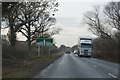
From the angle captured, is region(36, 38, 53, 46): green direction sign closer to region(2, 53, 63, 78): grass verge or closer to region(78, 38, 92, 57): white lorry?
region(78, 38, 92, 57): white lorry

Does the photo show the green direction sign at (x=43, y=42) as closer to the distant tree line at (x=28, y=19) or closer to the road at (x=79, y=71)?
the distant tree line at (x=28, y=19)

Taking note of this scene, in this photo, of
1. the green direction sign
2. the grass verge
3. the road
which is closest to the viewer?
the grass verge

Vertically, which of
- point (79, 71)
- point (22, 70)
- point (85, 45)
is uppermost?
point (85, 45)

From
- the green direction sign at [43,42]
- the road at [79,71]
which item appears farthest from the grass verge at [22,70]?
the green direction sign at [43,42]

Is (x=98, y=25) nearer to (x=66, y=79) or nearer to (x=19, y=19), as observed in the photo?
(x=19, y=19)

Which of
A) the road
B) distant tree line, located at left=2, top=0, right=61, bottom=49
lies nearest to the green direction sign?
distant tree line, located at left=2, top=0, right=61, bottom=49


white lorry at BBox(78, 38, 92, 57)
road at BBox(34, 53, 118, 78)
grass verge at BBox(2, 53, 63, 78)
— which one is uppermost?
white lorry at BBox(78, 38, 92, 57)

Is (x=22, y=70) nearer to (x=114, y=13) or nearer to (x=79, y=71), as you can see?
(x=79, y=71)

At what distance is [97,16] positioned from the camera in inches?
3922

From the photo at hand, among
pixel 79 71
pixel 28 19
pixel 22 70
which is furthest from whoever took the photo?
pixel 28 19

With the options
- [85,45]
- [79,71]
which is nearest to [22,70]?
[79,71]

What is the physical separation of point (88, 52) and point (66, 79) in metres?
50.0

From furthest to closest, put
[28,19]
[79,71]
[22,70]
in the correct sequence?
Answer: [28,19] < [79,71] < [22,70]

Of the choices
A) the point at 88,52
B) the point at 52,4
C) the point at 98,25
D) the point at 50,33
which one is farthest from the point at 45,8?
the point at 98,25
